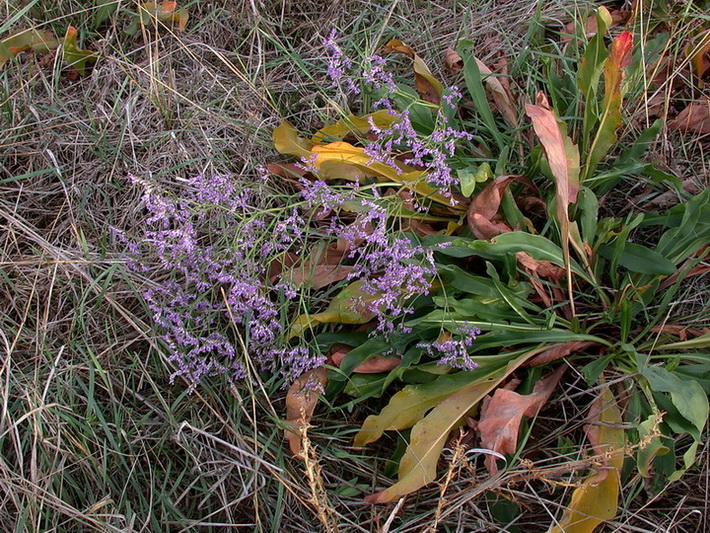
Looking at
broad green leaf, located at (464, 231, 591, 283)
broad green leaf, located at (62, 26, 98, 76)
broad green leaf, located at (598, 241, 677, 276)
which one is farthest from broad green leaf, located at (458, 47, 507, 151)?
broad green leaf, located at (62, 26, 98, 76)

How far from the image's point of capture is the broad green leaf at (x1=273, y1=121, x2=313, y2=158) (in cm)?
234

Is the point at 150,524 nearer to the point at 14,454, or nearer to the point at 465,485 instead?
the point at 14,454

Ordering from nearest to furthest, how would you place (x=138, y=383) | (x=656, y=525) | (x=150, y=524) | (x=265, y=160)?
1. (x=656, y=525)
2. (x=150, y=524)
3. (x=138, y=383)
4. (x=265, y=160)

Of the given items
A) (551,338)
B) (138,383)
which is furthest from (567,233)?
(138,383)

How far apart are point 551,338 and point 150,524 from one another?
51.0 inches

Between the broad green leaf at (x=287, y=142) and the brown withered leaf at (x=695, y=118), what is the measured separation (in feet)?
4.14

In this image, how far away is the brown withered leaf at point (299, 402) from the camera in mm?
2012

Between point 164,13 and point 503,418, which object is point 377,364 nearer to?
point 503,418

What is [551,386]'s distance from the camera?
2.02 m

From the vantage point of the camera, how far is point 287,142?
234 centimetres

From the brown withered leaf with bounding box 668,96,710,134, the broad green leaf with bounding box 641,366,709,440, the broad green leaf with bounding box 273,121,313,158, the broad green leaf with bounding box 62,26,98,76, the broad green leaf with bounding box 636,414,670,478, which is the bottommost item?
the broad green leaf with bounding box 636,414,670,478

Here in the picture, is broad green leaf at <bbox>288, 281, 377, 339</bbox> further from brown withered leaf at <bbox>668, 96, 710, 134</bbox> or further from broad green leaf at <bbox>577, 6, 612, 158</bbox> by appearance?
brown withered leaf at <bbox>668, 96, 710, 134</bbox>

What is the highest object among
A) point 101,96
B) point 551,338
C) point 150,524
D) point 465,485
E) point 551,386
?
point 101,96

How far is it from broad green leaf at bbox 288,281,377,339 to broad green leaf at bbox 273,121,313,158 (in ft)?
1.73
